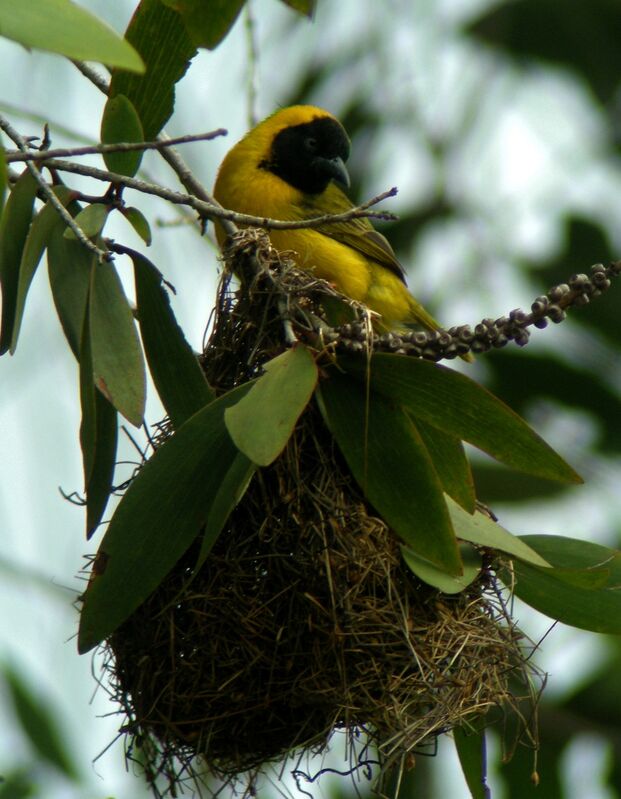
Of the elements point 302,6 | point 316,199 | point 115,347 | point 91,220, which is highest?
point 316,199

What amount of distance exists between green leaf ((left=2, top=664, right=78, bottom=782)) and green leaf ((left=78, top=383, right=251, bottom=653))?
2393 mm

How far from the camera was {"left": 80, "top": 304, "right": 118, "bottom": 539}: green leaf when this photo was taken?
191 cm

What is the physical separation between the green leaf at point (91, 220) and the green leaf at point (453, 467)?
0.66m

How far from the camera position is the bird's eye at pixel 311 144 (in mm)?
3713

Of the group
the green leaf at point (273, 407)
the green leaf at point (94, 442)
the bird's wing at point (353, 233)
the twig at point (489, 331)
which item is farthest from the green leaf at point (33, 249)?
the bird's wing at point (353, 233)

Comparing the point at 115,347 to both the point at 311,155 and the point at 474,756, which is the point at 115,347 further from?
the point at 311,155

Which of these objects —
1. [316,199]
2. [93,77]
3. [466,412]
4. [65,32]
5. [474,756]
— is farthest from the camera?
[316,199]

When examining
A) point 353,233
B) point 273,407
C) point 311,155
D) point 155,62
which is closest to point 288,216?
point 353,233

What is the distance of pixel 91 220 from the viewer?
206cm

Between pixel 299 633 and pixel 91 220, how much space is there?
0.82 meters

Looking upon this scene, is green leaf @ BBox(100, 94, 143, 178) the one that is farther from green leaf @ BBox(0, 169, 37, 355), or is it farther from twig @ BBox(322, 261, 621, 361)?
twig @ BBox(322, 261, 621, 361)

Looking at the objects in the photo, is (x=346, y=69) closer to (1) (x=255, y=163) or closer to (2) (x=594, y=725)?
(1) (x=255, y=163)

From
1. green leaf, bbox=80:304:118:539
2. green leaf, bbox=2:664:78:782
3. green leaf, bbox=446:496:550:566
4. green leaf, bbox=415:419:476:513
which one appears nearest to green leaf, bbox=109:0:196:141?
green leaf, bbox=80:304:118:539

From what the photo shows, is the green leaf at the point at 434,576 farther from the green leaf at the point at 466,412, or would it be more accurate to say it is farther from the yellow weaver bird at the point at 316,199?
the yellow weaver bird at the point at 316,199
